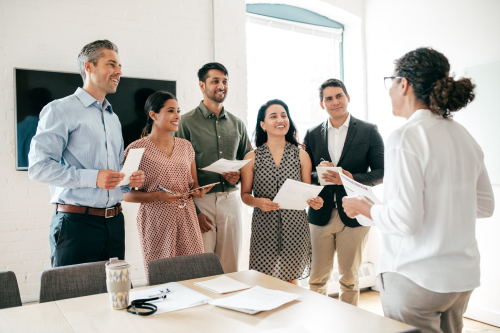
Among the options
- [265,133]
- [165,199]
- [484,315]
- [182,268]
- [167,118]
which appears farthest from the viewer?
[484,315]

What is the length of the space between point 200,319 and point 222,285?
353 millimetres

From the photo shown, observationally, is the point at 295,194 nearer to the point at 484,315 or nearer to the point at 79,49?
the point at 79,49

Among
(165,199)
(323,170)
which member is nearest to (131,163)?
(165,199)

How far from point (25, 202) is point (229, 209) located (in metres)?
1.60

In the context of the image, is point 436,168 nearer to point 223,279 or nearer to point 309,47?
point 223,279

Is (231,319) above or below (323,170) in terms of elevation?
below

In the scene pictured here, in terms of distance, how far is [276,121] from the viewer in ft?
8.46

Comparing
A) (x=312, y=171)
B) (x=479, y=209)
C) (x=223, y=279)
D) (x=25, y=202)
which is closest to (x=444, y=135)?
(x=479, y=209)

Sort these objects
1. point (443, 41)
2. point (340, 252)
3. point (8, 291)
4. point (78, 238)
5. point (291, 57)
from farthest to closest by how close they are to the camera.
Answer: point (291, 57)
point (443, 41)
point (340, 252)
point (78, 238)
point (8, 291)

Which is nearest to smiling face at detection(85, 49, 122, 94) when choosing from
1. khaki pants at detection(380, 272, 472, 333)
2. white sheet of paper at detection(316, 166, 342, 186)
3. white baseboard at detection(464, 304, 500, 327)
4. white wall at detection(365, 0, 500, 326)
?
white sheet of paper at detection(316, 166, 342, 186)

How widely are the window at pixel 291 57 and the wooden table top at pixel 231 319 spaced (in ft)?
9.57

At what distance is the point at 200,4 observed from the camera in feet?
12.0

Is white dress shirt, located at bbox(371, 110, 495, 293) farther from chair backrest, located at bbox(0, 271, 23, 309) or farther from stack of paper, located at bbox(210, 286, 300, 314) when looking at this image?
chair backrest, located at bbox(0, 271, 23, 309)

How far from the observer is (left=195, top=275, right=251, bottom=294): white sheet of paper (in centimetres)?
160
